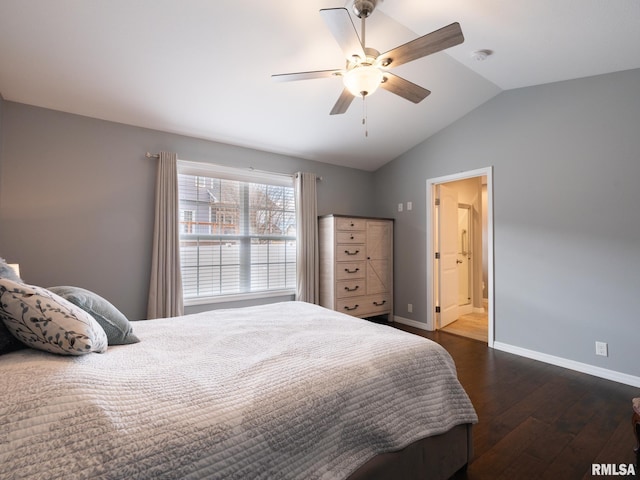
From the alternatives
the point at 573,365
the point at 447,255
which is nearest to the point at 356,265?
the point at 447,255

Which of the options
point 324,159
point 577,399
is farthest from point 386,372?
point 324,159

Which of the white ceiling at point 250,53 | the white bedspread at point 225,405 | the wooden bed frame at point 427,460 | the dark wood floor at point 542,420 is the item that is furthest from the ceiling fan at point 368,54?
the dark wood floor at point 542,420

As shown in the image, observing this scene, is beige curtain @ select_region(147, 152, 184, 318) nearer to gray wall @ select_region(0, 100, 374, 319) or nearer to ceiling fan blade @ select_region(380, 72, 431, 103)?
gray wall @ select_region(0, 100, 374, 319)

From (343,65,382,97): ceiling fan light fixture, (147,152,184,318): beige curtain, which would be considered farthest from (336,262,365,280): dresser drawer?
(343,65,382,97): ceiling fan light fixture

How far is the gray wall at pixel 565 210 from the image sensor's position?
2641 mm

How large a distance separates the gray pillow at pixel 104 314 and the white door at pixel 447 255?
378 centimetres

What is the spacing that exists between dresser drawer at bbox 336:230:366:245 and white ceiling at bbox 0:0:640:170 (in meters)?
1.45

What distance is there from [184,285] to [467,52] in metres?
3.62

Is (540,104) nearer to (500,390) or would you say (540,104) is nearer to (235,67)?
(500,390)

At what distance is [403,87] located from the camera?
2.05m

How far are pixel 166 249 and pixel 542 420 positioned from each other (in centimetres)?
347

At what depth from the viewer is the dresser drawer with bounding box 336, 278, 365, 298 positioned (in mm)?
3992

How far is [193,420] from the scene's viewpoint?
865 mm

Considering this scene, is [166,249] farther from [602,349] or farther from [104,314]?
[602,349]
